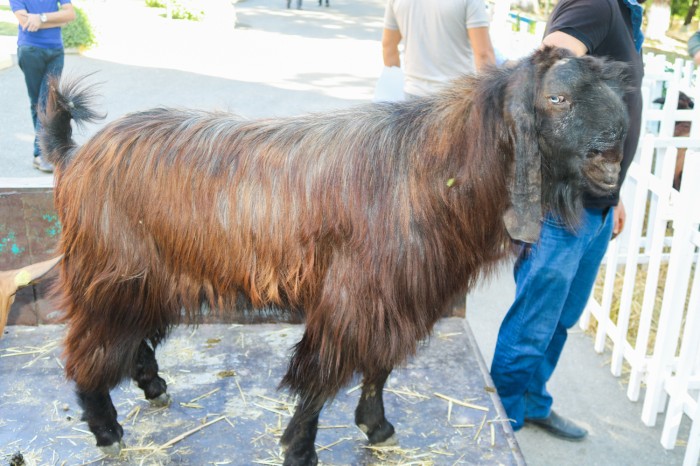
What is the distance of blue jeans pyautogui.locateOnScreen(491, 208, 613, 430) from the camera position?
3447 millimetres

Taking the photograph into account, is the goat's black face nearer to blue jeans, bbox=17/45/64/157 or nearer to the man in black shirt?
the man in black shirt

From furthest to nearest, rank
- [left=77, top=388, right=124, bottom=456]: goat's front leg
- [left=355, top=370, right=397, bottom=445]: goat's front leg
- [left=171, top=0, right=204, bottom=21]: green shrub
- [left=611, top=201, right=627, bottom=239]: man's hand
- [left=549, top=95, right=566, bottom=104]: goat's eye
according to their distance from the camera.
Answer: [left=171, top=0, right=204, bottom=21]: green shrub
[left=611, top=201, right=627, bottom=239]: man's hand
[left=355, top=370, right=397, bottom=445]: goat's front leg
[left=77, top=388, right=124, bottom=456]: goat's front leg
[left=549, top=95, right=566, bottom=104]: goat's eye

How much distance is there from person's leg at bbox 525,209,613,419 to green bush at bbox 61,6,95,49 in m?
12.4

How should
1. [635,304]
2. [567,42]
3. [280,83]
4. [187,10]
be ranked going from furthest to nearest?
1. [187,10]
2. [280,83]
3. [635,304]
4. [567,42]

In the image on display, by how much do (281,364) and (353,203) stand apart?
1509 mm

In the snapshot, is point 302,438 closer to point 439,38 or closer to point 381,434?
point 381,434

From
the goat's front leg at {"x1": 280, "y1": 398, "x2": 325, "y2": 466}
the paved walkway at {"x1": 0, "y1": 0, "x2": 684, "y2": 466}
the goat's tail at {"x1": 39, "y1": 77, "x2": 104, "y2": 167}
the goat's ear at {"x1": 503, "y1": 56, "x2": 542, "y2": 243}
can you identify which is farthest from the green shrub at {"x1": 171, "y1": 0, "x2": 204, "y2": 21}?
the goat's ear at {"x1": 503, "y1": 56, "x2": 542, "y2": 243}

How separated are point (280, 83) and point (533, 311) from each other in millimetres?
9447

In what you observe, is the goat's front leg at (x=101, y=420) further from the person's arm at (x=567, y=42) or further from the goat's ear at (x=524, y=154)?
the person's arm at (x=567, y=42)

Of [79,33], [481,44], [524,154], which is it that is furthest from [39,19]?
[79,33]

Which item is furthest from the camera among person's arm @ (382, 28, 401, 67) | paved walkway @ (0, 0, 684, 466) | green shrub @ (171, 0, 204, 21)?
green shrub @ (171, 0, 204, 21)

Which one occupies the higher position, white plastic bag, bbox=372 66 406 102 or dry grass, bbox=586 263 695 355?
white plastic bag, bbox=372 66 406 102

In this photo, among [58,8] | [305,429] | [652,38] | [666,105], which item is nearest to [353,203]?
[305,429]

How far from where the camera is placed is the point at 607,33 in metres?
3.07
